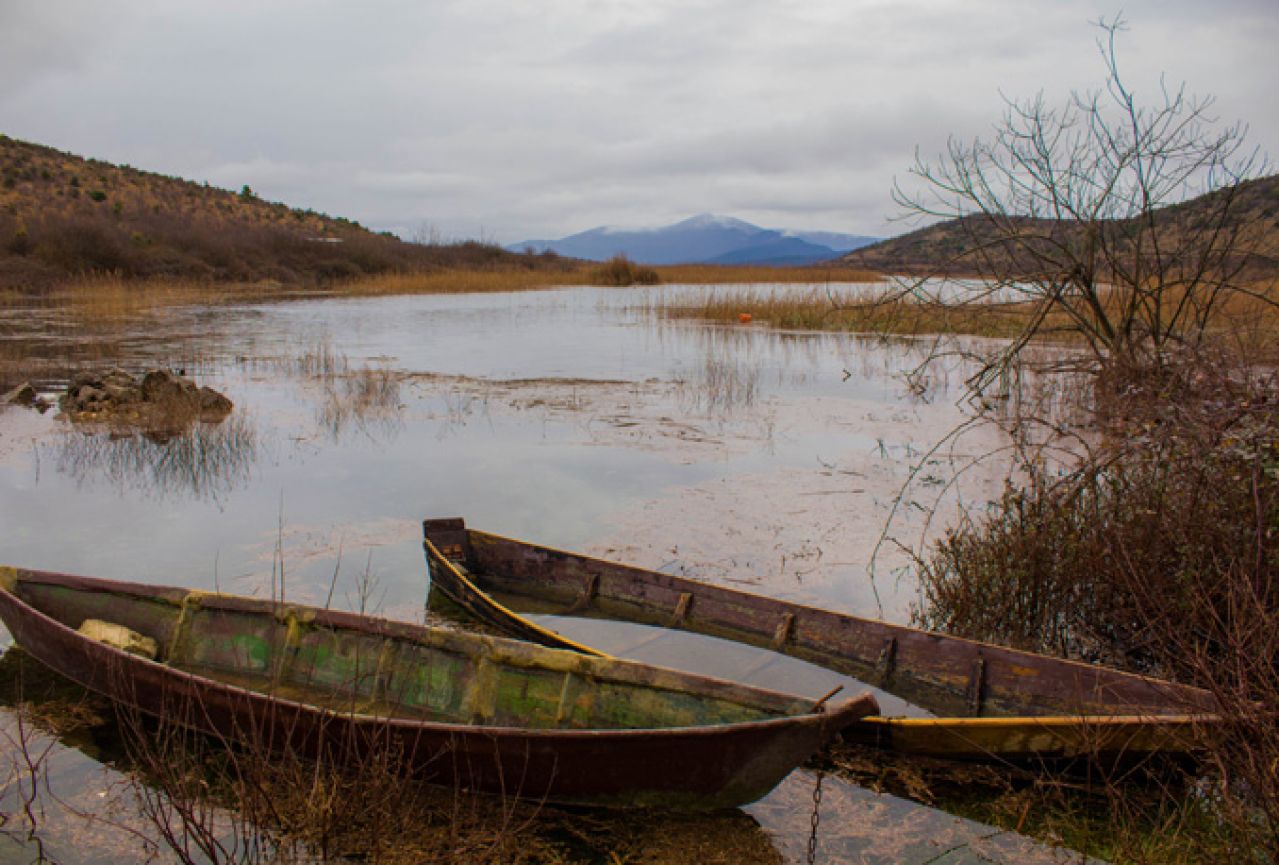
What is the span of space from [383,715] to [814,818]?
215cm

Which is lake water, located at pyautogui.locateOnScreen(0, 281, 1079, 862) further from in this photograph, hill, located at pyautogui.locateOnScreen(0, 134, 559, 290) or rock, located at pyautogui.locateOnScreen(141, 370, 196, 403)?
hill, located at pyautogui.locateOnScreen(0, 134, 559, 290)

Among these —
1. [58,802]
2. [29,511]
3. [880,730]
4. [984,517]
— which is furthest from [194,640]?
[984,517]

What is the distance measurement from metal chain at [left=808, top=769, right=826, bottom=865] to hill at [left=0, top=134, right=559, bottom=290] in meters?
32.8

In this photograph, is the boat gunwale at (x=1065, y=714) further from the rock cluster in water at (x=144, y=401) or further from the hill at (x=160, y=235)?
the hill at (x=160, y=235)

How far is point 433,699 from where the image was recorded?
5.03 m

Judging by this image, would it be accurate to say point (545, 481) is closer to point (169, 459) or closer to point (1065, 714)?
point (169, 459)

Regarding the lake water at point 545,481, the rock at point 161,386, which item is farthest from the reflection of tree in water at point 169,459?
the rock at point 161,386

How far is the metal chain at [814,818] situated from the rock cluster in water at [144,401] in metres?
10.5

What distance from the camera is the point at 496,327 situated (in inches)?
1027

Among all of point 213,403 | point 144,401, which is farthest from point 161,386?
point 213,403

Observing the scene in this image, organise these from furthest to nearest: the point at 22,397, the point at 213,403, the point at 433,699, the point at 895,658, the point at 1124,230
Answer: the point at 22,397, the point at 213,403, the point at 1124,230, the point at 895,658, the point at 433,699

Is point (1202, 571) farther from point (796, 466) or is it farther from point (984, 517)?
point (796, 466)

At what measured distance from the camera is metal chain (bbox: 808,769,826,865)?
418 cm

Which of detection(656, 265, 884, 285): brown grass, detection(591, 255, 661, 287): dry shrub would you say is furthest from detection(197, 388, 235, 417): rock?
detection(656, 265, 884, 285): brown grass
